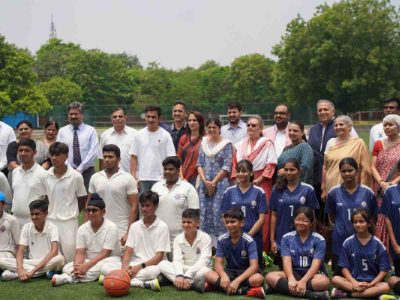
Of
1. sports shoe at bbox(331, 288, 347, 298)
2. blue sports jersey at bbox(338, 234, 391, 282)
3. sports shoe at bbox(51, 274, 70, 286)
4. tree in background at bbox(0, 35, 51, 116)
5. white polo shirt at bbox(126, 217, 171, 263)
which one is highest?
tree in background at bbox(0, 35, 51, 116)

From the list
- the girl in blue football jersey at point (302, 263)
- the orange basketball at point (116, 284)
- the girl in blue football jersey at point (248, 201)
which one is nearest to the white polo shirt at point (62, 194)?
the orange basketball at point (116, 284)

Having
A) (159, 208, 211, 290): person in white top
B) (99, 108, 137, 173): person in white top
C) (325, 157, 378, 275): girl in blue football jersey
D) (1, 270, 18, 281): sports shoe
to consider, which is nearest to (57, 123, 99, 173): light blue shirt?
(99, 108, 137, 173): person in white top

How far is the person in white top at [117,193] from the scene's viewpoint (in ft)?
24.1

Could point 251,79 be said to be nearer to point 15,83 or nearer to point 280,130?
point 15,83

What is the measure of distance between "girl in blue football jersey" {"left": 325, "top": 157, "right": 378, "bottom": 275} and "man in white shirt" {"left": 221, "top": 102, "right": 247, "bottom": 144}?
220 cm

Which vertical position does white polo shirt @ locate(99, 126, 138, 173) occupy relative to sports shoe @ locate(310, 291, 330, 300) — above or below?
above

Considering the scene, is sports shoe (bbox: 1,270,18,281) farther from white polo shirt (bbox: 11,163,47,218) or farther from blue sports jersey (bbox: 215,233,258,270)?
blue sports jersey (bbox: 215,233,258,270)

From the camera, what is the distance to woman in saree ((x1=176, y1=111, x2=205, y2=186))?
8.20m

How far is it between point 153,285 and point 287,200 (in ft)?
6.16

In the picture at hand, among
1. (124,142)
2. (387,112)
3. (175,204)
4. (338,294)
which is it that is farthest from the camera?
(124,142)

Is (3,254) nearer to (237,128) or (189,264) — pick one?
(189,264)

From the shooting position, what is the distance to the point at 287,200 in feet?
23.0

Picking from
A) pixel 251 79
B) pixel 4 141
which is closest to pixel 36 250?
pixel 4 141

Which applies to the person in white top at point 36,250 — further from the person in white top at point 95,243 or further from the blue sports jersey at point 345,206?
the blue sports jersey at point 345,206
